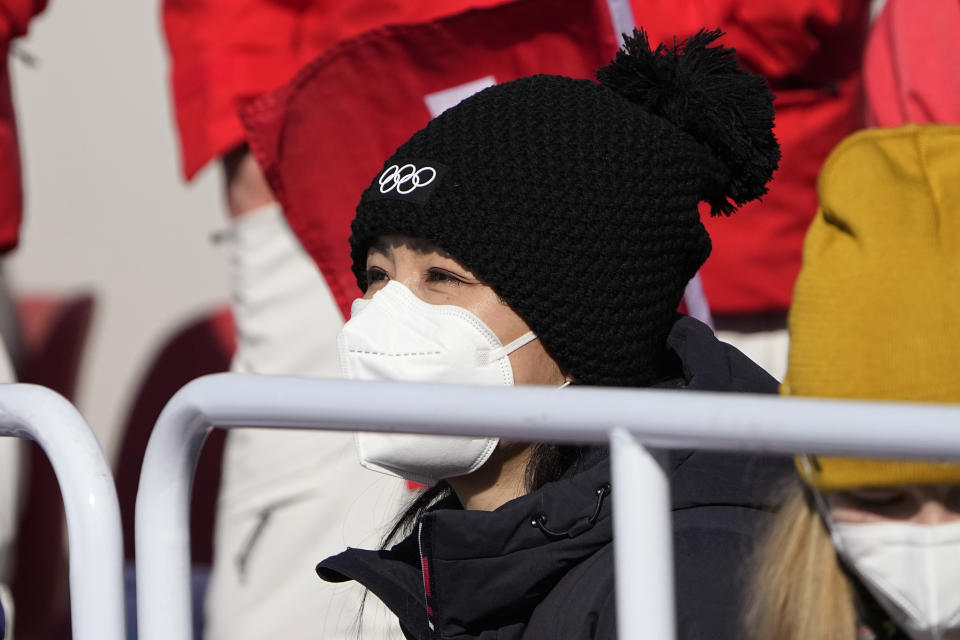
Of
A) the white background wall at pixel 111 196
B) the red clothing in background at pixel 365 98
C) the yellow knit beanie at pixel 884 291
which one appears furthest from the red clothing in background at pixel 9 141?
the yellow knit beanie at pixel 884 291

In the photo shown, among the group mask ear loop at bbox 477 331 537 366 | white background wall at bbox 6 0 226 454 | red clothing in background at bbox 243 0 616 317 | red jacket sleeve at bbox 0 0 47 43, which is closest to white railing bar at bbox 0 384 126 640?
mask ear loop at bbox 477 331 537 366

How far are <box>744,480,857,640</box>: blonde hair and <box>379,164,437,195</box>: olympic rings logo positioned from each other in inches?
26.6

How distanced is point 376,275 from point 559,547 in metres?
0.48

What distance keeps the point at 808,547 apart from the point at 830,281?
222 millimetres

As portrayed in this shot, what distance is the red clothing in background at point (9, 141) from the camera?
2674mm

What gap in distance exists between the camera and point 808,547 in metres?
1.08

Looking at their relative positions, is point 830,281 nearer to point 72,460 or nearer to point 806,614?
point 806,614

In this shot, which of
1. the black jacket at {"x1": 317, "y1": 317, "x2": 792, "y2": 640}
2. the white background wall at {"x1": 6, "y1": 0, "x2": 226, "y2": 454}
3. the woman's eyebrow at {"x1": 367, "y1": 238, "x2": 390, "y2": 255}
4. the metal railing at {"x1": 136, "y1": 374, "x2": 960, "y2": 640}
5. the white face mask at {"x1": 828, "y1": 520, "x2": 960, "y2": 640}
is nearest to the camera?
the metal railing at {"x1": 136, "y1": 374, "x2": 960, "y2": 640}

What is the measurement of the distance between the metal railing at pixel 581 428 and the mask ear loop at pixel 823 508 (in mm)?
176

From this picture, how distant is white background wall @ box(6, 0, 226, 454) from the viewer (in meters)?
4.07

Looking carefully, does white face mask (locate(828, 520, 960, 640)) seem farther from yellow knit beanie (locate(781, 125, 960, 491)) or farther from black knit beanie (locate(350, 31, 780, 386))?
black knit beanie (locate(350, 31, 780, 386))

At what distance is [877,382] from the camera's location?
1.02 metres

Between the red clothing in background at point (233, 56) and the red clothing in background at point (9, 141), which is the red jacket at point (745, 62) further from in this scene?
the red clothing in background at point (9, 141)

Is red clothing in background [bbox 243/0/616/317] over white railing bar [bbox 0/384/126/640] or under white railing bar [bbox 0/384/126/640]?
under
